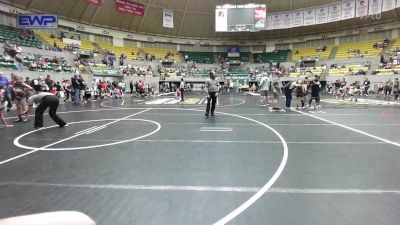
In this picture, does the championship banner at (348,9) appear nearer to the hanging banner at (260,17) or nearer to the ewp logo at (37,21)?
the hanging banner at (260,17)

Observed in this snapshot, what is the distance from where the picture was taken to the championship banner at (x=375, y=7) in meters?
39.9

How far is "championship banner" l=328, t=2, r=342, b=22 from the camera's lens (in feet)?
148

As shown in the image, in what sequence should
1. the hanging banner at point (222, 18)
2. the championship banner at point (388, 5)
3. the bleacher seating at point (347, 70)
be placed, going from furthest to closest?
the hanging banner at point (222, 18) < the bleacher seating at point (347, 70) < the championship banner at point (388, 5)

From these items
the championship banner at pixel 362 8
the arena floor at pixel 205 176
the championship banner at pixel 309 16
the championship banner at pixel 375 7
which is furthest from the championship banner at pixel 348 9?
the arena floor at pixel 205 176

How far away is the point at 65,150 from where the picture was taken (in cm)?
704

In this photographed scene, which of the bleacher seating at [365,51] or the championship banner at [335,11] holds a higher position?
the championship banner at [335,11]

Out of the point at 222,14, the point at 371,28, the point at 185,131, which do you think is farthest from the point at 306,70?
the point at 185,131

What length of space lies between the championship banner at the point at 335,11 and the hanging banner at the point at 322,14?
57 cm

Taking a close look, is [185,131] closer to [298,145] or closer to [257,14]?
[298,145]

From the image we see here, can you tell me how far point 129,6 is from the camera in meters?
45.0

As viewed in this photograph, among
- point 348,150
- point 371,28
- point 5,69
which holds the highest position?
point 371,28

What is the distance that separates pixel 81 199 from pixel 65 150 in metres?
3.20

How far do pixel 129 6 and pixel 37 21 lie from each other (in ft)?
53.6

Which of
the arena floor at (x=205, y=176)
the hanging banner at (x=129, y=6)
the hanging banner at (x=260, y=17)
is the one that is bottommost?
the arena floor at (x=205, y=176)
